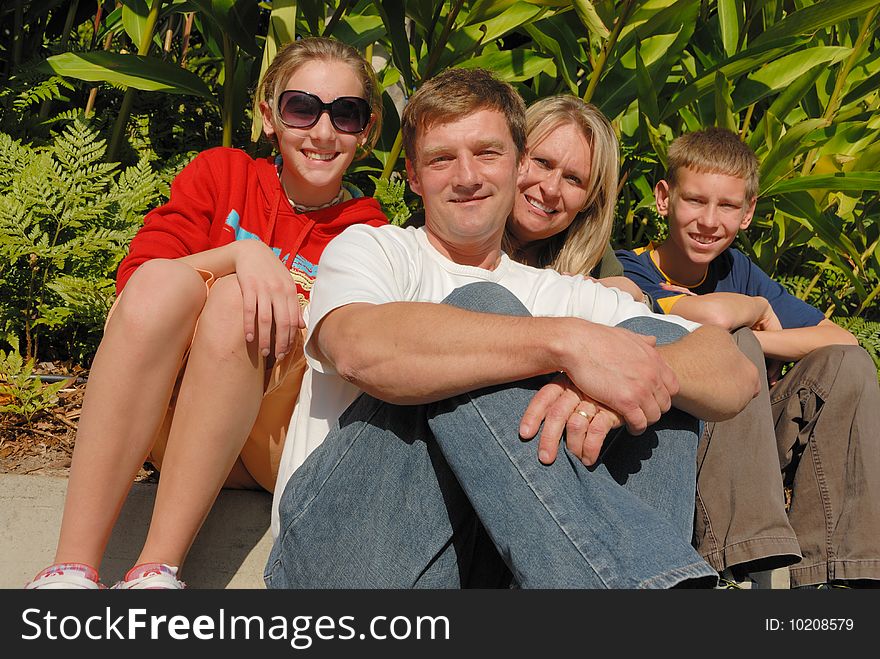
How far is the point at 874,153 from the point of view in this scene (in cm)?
316

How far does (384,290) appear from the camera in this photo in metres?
1.91

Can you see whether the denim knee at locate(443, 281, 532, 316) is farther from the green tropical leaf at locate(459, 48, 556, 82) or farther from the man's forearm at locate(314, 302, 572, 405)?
the green tropical leaf at locate(459, 48, 556, 82)

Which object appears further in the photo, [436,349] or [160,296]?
[160,296]

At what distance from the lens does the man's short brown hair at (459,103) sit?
218 centimetres

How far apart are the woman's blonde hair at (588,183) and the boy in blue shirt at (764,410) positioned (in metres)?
0.27

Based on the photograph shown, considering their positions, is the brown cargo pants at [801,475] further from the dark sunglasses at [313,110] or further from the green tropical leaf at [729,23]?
the green tropical leaf at [729,23]

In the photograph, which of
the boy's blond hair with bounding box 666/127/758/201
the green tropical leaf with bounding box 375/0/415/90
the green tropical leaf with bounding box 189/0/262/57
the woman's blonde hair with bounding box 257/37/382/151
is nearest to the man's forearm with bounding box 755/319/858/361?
the boy's blond hair with bounding box 666/127/758/201

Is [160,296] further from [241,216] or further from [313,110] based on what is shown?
[313,110]

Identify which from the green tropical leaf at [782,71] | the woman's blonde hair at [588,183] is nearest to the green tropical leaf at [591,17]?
the woman's blonde hair at [588,183]

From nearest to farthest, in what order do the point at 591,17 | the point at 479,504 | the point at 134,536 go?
the point at 479,504 → the point at 134,536 → the point at 591,17

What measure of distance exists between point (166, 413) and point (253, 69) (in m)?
2.08

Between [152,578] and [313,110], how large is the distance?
1.29 metres

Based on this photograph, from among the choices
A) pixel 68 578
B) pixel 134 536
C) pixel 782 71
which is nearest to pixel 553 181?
pixel 782 71

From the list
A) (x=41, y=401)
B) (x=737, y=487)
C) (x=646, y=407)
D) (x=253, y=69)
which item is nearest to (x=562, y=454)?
(x=646, y=407)
